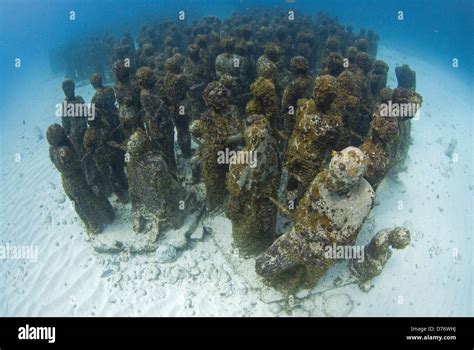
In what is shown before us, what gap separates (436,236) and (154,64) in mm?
8807

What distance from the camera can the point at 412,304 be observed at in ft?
20.1

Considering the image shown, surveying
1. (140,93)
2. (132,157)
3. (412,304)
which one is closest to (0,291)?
(132,157)

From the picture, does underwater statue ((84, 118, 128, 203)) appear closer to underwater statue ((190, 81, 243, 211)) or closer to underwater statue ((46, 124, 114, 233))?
underwater statue ((46, 124, 114, 233))

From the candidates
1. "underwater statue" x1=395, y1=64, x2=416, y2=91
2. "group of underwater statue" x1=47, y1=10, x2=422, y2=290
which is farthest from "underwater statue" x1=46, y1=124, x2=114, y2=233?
"underwater statue" x1=395, y1=64, x2=416, y2=91

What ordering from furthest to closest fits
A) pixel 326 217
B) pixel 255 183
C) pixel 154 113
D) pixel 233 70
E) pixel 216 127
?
pixel 233 70
pixel 154 113
pixel 216 127
pixel 255 183
pixel 326 217

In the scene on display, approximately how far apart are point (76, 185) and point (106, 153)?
2.75 ft

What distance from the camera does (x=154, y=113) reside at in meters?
6.79

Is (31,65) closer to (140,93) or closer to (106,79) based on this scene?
(106,79)

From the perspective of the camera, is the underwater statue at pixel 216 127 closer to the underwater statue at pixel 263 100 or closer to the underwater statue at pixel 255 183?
the underwater statue at pixel 263 100

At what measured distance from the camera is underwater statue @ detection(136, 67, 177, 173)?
6.74 meters

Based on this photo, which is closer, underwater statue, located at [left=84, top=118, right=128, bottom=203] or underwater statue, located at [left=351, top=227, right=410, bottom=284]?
underwater statue, located at [left=351, top=227, right=410, bottom=284]

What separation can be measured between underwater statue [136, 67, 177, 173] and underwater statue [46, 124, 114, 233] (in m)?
1.52

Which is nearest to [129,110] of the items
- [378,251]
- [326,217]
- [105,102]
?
[105,102]

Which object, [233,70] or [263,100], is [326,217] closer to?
[263,100]
